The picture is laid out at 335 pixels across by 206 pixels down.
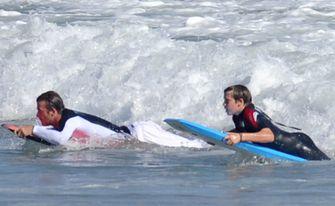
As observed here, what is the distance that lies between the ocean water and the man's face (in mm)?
287

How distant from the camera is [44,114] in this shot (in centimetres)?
1094

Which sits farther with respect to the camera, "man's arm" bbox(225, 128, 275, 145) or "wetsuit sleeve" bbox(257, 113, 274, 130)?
"wetsuit sleeve" bbox(257, 113, 274, 130)

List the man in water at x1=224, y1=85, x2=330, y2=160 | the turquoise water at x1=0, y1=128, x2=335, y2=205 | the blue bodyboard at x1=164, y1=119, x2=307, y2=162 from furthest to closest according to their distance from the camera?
the blue bodyboard at x1=164, y1=119, x2=307, y2=162, the man in water at x1=224, y1=85, x2=330, y2=160, the turquoise water at x1=0, y1=128, x2=335, y2=205

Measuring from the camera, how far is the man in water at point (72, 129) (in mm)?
10852

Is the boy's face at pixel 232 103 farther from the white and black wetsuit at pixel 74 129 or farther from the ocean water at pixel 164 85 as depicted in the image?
the white and black wetsuit at pixel 74 129

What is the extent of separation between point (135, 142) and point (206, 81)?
9.17 ft

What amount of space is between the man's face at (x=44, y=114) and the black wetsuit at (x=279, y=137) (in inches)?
79.8

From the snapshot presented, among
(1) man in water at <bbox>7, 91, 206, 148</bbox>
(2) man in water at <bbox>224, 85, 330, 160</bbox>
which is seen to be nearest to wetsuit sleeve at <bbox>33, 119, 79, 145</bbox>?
(1) man in water at <bbox>7, 91, 206, 148</bbox>

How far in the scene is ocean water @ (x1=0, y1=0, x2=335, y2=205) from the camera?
815 cm

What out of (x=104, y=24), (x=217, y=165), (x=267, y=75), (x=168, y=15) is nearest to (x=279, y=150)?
(x=217, y=165)

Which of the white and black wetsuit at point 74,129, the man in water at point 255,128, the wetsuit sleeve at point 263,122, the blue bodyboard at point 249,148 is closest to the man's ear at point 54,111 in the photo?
the white and black wetsuit at point 74,129

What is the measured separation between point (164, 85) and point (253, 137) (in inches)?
177

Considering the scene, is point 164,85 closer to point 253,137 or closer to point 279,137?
point 279,137

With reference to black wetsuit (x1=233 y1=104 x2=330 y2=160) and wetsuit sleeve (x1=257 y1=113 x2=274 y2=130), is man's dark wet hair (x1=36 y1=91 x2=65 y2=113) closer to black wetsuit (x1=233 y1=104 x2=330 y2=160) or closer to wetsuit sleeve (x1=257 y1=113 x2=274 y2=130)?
black wetsuit (x1=233 y1=104 x2=330 y2=160)
